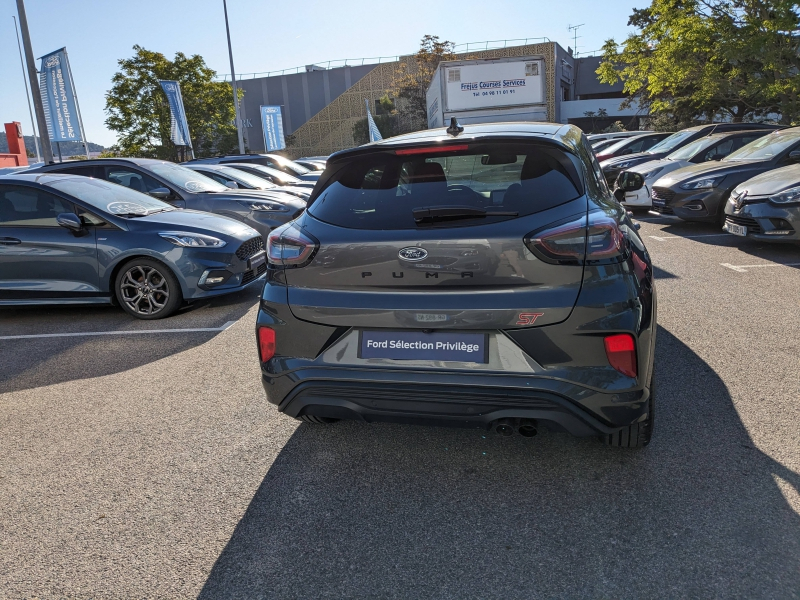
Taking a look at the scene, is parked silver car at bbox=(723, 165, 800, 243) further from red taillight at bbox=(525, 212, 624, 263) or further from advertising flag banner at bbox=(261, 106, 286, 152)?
advertising flag banner at bbox=(261, 106, 286, 152)

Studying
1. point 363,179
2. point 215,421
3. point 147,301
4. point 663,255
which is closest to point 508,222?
point 363,179

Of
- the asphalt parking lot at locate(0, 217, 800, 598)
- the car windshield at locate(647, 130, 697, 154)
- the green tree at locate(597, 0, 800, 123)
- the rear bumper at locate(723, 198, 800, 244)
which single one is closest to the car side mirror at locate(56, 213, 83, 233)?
the asphalt parking lot at locate(0, 217, 800, 598)

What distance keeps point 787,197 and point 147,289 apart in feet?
24.1

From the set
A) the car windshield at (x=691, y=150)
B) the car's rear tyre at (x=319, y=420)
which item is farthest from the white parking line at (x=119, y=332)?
the car windshield at (x=691, y=150)

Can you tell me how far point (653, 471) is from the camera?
9.85ft

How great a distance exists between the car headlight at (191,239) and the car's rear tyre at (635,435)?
471 centimetres

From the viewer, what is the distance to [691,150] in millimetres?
12531

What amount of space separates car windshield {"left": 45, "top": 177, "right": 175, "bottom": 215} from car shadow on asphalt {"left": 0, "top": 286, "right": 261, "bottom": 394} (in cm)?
112

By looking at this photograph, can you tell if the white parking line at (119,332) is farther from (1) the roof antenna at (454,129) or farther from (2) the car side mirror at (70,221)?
(1) the roof antenna at (454,129)

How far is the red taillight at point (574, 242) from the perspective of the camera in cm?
263

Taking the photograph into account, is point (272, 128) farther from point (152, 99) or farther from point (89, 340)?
point (89, 340)

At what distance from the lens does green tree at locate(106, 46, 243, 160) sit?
1495 inches

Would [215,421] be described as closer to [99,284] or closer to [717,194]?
[99,284]

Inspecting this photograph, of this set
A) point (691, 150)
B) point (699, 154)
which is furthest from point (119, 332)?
point (691, 150)
